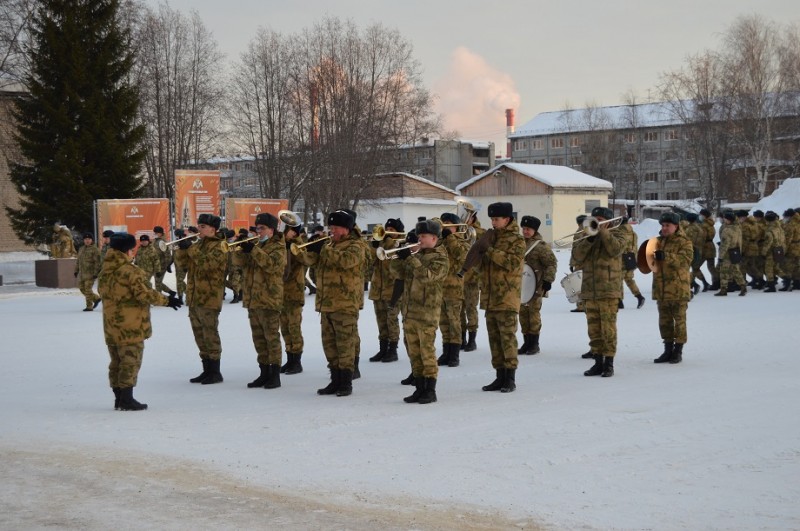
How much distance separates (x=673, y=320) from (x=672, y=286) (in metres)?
0.51

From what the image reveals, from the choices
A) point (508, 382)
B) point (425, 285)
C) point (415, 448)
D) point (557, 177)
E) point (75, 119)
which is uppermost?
point (75, 119)

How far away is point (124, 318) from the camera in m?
9.28

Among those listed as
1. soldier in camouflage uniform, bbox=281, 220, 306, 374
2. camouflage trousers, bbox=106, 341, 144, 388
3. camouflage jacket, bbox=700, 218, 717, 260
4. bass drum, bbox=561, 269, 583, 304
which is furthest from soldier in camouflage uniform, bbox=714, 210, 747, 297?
camouflage trousers, bbox=106, 341, 144, 388

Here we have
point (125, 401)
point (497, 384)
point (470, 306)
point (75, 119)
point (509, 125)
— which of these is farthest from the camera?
point (509, 125)

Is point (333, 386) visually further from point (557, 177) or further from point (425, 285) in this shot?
point (557, 177)

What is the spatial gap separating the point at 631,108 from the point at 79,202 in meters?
59.0

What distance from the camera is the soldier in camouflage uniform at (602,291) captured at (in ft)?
36.2

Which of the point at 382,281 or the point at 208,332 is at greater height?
the point at 382,281

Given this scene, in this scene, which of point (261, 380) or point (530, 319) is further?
point (530, 319)

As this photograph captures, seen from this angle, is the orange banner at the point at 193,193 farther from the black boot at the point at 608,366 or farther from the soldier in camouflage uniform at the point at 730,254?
the black boot at the point at 608,366

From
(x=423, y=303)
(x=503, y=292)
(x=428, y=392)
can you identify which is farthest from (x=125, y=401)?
(x=503, y=292)

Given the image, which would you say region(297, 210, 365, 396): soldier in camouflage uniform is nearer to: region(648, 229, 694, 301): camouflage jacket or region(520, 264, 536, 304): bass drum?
region(520, 264, 536, 304): bass drum

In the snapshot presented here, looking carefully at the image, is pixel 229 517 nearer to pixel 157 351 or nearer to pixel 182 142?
pixel 157 351

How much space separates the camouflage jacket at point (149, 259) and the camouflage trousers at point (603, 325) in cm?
1199
